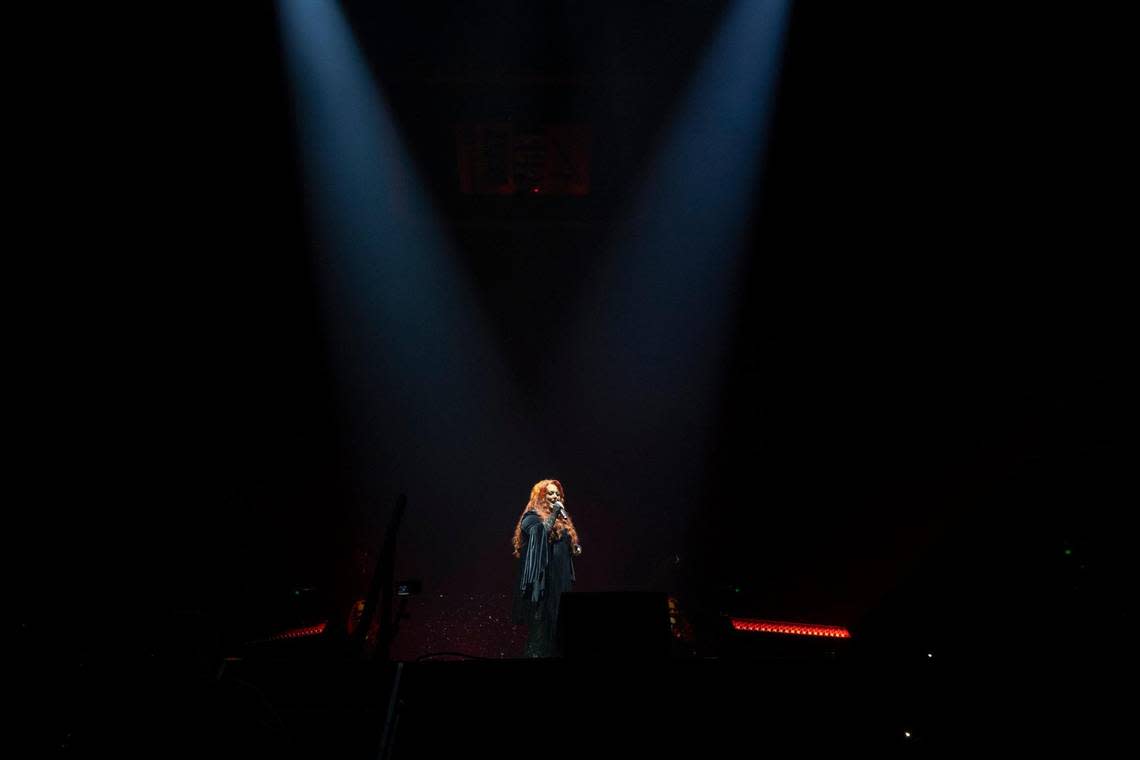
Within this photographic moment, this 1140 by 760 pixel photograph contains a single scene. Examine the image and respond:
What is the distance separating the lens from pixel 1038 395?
5609mm

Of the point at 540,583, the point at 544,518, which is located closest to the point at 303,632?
the point at 540,583

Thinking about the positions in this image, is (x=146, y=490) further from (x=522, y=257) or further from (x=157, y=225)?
(x=522, y=257)

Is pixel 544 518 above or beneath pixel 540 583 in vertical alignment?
above

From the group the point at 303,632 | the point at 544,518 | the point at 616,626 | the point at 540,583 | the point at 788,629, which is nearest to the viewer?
the point at 616,626

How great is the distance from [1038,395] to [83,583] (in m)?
8.13

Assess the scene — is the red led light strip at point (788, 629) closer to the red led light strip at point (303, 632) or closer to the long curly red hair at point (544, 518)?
the long curly red hair at point (544, 518)

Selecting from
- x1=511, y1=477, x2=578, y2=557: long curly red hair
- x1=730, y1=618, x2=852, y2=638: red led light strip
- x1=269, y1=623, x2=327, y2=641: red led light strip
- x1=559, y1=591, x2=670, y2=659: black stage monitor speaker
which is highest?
x1=559, y1=591, x2=670, y2=659: black stage monitor speaker

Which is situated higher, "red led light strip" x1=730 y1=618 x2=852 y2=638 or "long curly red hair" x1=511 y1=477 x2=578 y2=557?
"long curly red hair" x1=511 y1=477 x2=578 y2=557

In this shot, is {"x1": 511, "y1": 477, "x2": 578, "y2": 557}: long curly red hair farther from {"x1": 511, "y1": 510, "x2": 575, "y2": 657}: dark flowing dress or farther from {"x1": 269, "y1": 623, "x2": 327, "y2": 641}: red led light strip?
{"x1": 269, "y1": 623, "x2": 327, "y2": 641}: red led light strip

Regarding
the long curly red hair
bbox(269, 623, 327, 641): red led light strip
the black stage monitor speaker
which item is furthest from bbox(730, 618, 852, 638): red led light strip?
bbox(269, 623, 327, 641): red led light strip

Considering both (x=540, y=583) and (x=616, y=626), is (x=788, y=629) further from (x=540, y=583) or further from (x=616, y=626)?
(x=616, y=626)

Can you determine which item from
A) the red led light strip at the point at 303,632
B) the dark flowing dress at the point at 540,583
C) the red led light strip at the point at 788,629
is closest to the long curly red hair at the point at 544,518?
the dark flowing dress at the point at 540,583

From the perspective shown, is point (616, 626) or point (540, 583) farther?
point (540, 583)

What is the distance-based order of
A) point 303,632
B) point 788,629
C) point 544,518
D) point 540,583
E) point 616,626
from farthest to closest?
point 544,518 < point 540,583 < point 303,632 < point 788,629 < point 616,626
